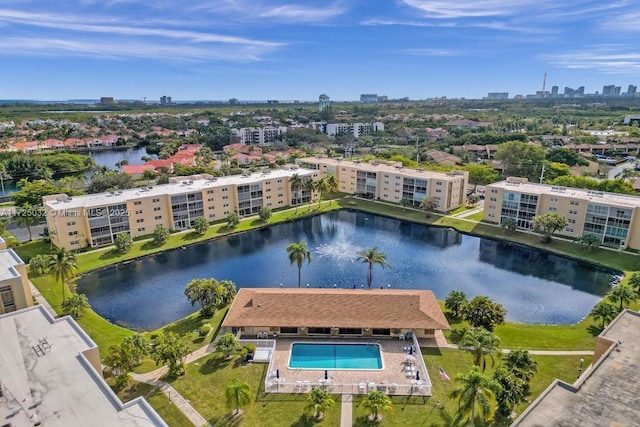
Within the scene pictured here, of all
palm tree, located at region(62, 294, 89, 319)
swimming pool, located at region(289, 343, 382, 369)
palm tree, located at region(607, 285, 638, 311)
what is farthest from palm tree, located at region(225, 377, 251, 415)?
palm tree, located at region(607, 285, 638, 311)

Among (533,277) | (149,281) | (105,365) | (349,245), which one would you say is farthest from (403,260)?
(105,365)

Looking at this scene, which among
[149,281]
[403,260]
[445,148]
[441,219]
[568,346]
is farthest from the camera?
[445,148]

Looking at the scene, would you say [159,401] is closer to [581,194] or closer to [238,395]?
[238,395]

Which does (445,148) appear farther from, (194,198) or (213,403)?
(213,403)

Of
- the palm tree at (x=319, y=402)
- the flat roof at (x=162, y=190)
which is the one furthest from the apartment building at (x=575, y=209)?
the palm tree at (x=319, y=402)

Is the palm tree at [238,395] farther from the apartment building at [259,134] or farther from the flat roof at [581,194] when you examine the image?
the apartment building at [259,134]

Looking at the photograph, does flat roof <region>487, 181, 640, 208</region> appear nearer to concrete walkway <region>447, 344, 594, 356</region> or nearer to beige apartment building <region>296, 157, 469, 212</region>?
beige apartment building <region>296, 157, 469, 212</region>

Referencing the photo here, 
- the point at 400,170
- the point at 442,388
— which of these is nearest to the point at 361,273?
the point at 442,388
